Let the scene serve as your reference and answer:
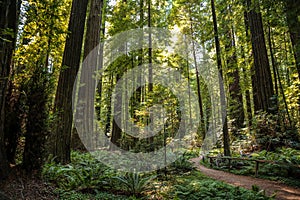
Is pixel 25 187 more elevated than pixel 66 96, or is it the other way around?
pixel 66 96

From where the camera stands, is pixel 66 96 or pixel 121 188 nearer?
pixel 121 188

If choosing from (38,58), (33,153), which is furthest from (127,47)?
(33,153)

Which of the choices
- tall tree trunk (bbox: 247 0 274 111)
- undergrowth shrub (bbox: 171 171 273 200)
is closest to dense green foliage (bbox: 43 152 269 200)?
undergrowth shrub (bbox: 171 171 273 200)

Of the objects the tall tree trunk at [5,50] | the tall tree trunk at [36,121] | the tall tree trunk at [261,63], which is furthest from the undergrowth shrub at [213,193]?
the tall tree trunk at [261,63]

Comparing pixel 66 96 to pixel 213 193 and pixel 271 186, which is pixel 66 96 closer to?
pixel 213 193

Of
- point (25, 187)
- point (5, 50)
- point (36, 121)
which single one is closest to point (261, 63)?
point (36, 121)

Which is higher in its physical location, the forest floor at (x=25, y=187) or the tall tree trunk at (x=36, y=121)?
the tall tree trunk at (x=36, y=121)

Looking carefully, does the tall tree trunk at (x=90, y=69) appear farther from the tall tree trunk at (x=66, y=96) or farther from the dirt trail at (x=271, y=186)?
the dirt trail at (x=271, y=186)

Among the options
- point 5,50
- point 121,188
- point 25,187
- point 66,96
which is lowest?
point 121,188

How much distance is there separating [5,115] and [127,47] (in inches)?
419

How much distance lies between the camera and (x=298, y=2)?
336cm

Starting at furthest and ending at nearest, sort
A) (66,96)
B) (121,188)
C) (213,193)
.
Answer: (66,96) < (121,188) < (213,193)

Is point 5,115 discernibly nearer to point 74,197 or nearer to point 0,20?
point 0,20

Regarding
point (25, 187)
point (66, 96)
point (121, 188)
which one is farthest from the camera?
point (66, 96)
